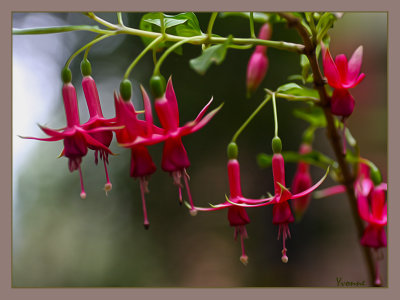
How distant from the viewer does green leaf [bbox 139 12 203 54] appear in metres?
0.73

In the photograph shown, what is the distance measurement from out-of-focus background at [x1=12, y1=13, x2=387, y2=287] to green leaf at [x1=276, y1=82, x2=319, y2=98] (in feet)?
2.05

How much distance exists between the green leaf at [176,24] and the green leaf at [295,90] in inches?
6.4

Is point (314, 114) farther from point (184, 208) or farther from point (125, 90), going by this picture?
point (184, 208)

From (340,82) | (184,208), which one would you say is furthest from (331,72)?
(184,208)

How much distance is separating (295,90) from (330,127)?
0.35 feet

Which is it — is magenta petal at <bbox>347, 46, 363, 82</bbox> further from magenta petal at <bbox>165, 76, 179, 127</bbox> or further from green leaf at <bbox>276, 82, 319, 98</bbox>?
magenta petal at <bbox>165, 76, 179, 127</bbox>

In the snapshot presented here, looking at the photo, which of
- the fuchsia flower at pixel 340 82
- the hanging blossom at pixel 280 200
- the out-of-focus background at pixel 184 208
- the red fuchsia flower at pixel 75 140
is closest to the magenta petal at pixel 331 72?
the fuchsia flower at pixel 340 82

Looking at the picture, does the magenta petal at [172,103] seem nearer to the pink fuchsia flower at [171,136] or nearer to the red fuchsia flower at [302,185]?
the pink fuchsia flower at [171,136]

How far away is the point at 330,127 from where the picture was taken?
0.82 m

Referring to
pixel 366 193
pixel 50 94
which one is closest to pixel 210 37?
pixel 366 193

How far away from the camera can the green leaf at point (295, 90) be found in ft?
2.46

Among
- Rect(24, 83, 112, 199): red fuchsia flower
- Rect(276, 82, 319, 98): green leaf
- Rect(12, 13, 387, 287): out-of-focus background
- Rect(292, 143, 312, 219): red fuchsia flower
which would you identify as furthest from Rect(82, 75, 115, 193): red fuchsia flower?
Rect(12, 13, 387, 287): out-of-focus background

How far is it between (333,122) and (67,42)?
1011 millimetres

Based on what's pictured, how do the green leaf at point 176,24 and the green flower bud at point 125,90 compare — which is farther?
the green leaf at point 176,24
